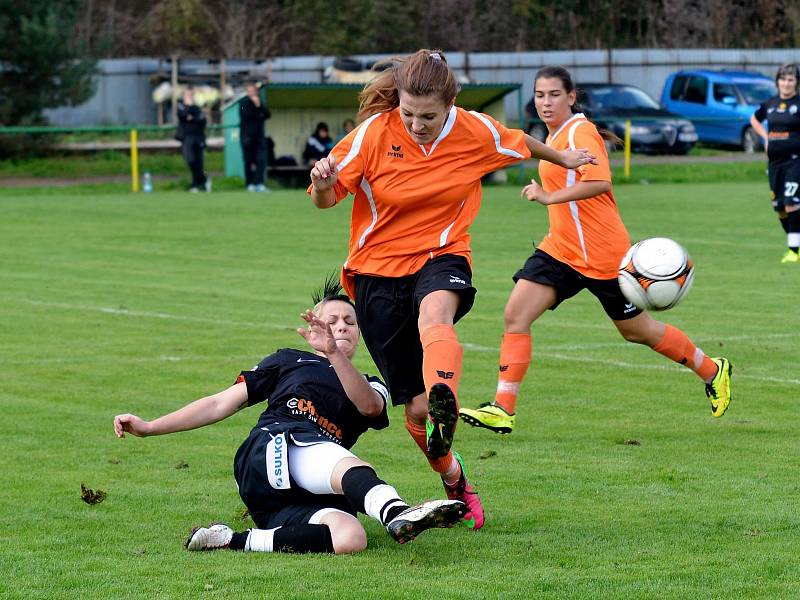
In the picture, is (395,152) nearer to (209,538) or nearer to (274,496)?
(274,496)

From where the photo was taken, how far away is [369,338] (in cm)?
631

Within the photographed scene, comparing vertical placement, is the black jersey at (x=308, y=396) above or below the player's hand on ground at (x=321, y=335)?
below

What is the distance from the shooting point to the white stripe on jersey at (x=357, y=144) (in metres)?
6.20

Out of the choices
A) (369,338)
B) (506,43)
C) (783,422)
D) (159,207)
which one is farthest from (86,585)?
(506,43)

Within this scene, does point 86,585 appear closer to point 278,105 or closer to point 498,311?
point 498,311

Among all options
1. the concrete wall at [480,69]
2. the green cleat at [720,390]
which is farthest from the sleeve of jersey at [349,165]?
the concrete wall at [480,69]

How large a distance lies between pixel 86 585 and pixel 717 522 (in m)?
2.51

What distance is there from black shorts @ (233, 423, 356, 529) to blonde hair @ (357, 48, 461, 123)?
1466mm

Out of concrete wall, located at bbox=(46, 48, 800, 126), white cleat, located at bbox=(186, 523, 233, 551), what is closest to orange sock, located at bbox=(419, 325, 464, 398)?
white cleat, located at bbox=(186, 523, 233, 551)

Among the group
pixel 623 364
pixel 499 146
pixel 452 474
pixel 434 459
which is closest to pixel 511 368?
pixel 499 146

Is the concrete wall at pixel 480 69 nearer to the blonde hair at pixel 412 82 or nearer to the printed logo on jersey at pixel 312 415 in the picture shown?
the blonde hair at pixel 412 82

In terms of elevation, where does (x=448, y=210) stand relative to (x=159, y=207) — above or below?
above

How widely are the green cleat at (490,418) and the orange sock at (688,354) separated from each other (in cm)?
125

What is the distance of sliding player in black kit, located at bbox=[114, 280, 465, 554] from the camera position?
5387mm
